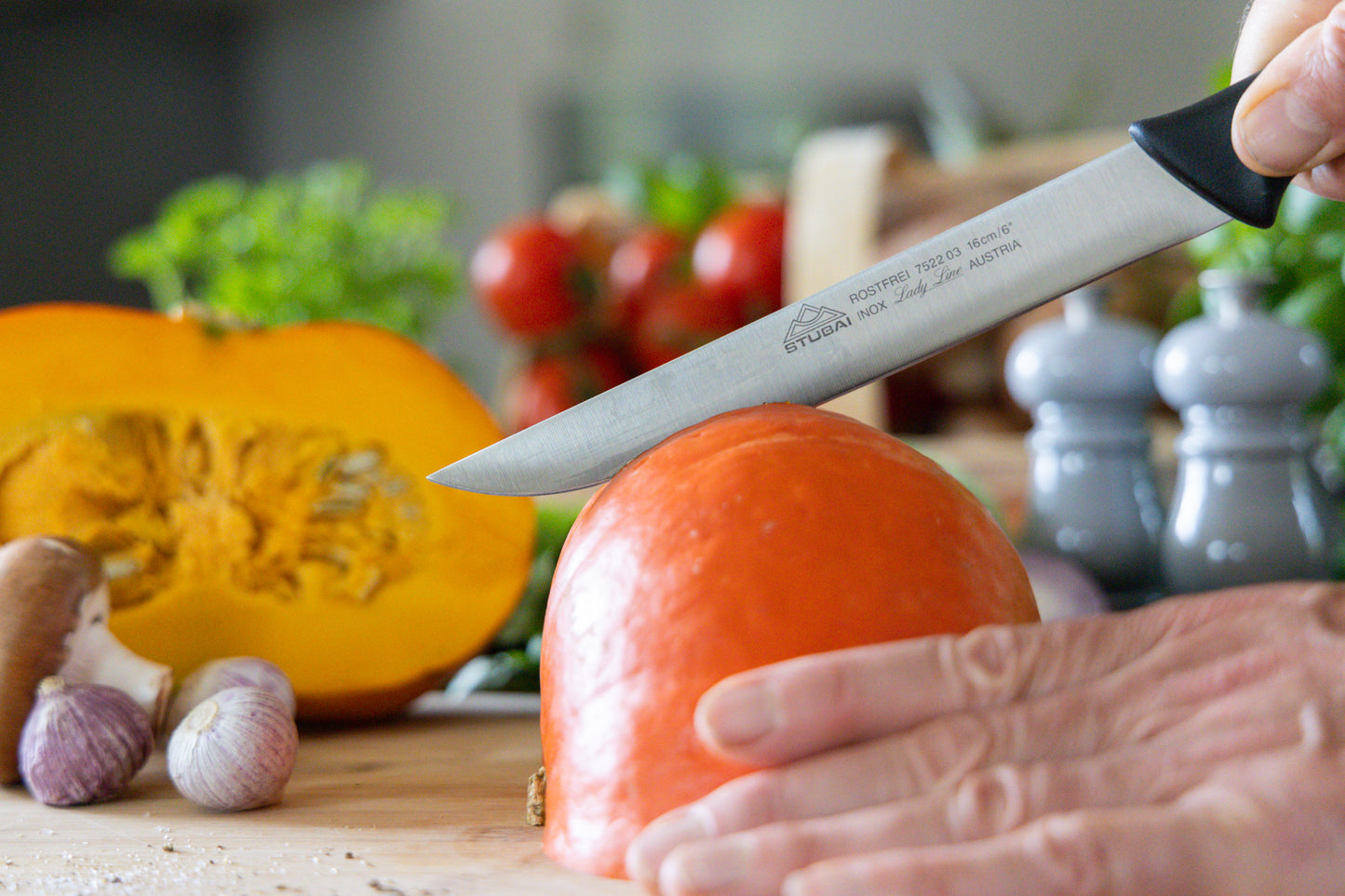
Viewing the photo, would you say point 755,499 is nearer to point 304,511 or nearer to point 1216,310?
point 304,511

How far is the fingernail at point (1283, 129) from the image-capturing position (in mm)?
678

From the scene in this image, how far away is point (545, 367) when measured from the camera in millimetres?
2158

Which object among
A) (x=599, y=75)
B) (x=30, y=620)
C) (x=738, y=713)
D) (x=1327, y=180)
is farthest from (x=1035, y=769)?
(x=599, y=75)

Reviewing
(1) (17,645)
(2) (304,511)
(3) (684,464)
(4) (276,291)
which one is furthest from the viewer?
(4) (276,291)

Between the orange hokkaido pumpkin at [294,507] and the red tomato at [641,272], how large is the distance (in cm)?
119

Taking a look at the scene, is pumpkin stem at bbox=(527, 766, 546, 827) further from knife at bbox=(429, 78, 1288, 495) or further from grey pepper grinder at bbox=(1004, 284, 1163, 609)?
grey pepper grinder at bbox=(1004, 284, 1163, 609)

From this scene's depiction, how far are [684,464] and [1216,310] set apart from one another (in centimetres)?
66

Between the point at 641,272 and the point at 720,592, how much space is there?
1.62m

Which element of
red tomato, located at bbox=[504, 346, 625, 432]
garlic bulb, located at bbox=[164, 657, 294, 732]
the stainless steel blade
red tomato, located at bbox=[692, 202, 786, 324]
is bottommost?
garlic bulb, located at bbox=[164, 657, 294, 732]

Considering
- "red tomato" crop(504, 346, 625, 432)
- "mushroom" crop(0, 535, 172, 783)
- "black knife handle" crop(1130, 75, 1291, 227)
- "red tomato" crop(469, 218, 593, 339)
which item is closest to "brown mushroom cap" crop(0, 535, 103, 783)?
"mushroom" crop(0, 535, 172, 783)

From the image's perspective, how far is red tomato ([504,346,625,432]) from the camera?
2.06m

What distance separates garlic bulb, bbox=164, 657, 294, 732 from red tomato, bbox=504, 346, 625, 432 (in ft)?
3.72

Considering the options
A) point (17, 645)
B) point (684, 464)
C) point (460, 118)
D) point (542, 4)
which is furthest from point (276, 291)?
point (542, 4)

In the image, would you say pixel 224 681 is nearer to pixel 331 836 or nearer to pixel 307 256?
pixel 331 836
